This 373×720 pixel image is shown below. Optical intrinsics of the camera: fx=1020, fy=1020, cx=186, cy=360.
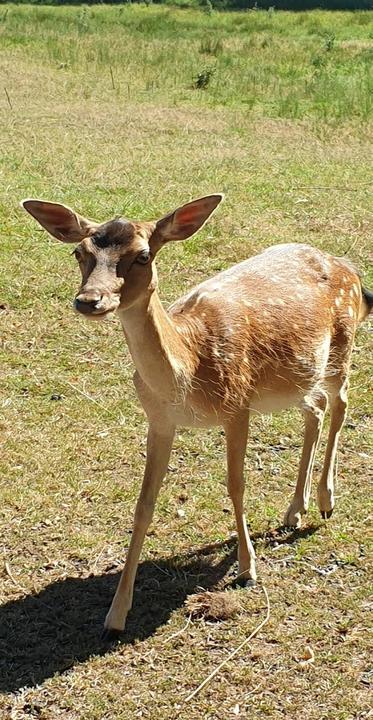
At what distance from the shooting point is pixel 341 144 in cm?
1234

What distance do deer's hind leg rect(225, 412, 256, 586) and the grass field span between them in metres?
0.12

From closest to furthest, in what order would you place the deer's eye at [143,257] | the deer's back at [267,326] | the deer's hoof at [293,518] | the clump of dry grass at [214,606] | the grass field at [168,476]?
the deer's eye at [143,257] → the grass field at [168,476] → the clump of dry grass at [214,606] → the deer's back at [267,326] → the deer's hoof at [293,518]

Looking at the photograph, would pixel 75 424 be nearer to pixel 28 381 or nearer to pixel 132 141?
pixel 28 381

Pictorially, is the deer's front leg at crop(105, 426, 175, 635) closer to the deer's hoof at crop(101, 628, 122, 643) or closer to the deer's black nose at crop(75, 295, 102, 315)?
the deer's hoof at crop(101, 628, 122, 643)

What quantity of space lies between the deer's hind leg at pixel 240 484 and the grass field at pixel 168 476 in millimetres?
122

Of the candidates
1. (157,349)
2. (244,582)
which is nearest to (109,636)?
(244,582)

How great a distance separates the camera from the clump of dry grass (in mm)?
4273

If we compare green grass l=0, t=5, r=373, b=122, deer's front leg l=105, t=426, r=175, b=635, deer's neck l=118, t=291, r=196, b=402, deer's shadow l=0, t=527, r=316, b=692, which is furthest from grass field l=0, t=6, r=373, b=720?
green grass l=0, t=5, r=373, b=122

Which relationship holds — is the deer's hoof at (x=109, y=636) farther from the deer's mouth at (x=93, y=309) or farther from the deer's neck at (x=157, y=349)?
the deer's mouth at (x=93, y=309)

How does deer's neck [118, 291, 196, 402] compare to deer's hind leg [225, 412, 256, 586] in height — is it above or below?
above

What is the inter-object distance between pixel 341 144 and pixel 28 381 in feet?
23.5

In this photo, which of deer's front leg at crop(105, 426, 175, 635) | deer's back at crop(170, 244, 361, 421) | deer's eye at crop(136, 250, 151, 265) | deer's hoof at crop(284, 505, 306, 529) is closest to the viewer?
deer's eye at crop(136, 250, 151, 265)

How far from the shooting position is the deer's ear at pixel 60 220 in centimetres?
407

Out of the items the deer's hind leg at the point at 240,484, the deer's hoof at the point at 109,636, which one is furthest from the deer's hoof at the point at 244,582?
the deer's hoof at the point at 109,636
